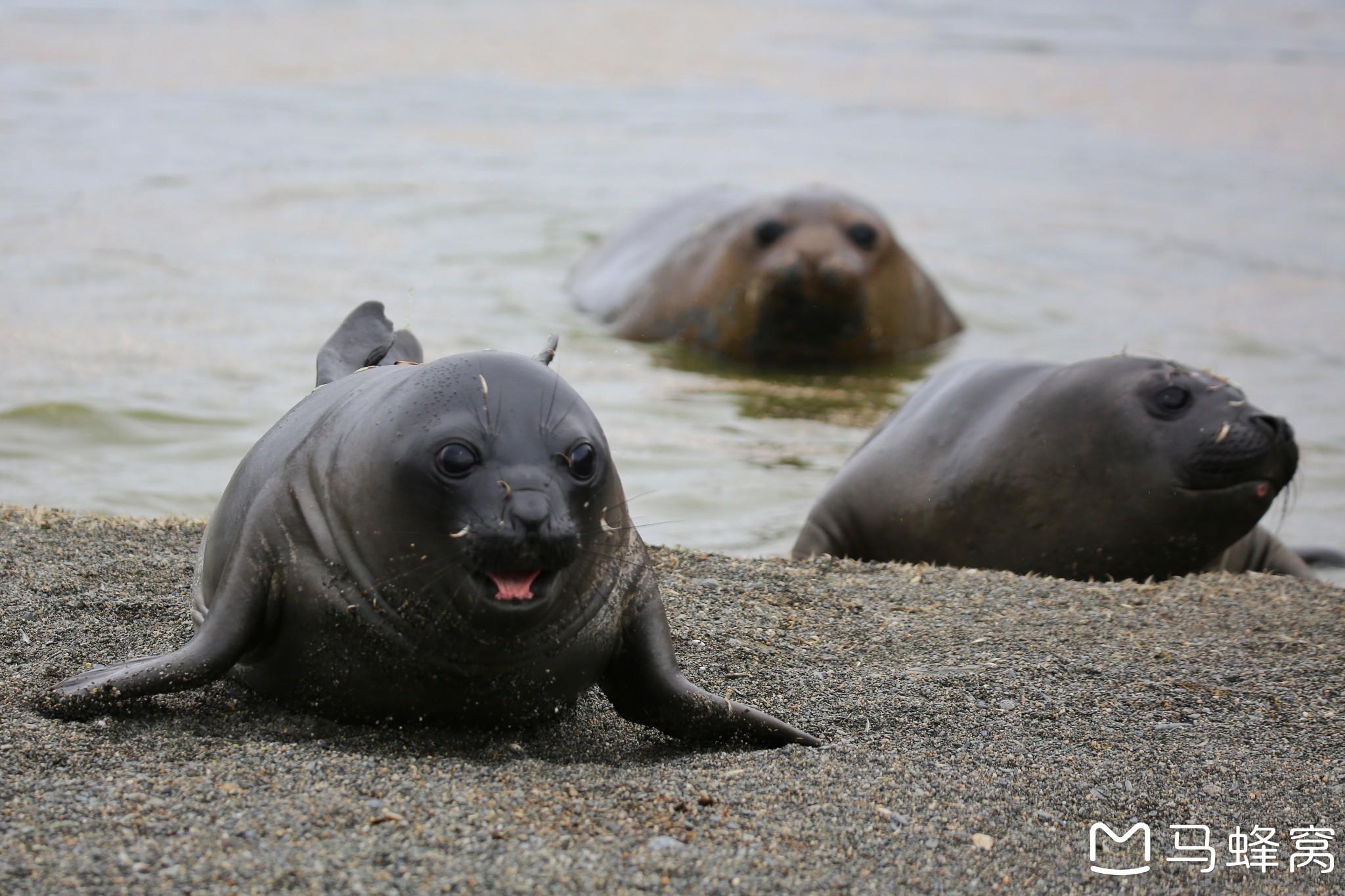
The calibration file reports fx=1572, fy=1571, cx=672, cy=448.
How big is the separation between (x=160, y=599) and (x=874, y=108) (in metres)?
20.1

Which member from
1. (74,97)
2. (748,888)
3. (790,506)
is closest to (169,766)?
(748,888)

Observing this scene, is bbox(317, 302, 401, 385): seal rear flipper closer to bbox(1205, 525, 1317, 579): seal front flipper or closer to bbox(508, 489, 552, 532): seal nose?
bbox(508, 489, 552, 532): seal nose

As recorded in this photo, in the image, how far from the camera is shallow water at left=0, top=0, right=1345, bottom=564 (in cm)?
719

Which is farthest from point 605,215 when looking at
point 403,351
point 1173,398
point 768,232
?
point 403,351

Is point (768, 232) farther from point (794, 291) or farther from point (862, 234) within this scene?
point (862, 234)

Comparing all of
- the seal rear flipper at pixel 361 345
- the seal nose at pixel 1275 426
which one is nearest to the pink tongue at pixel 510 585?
the seal rear flipper at pixel 361 345

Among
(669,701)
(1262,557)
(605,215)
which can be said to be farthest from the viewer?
(605,215)

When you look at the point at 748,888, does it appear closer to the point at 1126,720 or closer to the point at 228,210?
the point at 1126,720

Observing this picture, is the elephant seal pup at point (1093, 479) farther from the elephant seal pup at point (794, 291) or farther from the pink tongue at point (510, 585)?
the elephant seal pup at point (794, 291)

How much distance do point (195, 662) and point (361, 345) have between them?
1.23 meters

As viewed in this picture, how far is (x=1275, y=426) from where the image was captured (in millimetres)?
5062

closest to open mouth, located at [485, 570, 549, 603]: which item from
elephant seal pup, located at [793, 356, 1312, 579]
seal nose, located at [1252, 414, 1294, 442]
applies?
elephant seal pup, located at [793, 356, 1312, 579]

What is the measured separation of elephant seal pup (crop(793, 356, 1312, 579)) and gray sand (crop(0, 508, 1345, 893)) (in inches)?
23.4

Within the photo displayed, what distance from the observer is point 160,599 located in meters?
3.88
